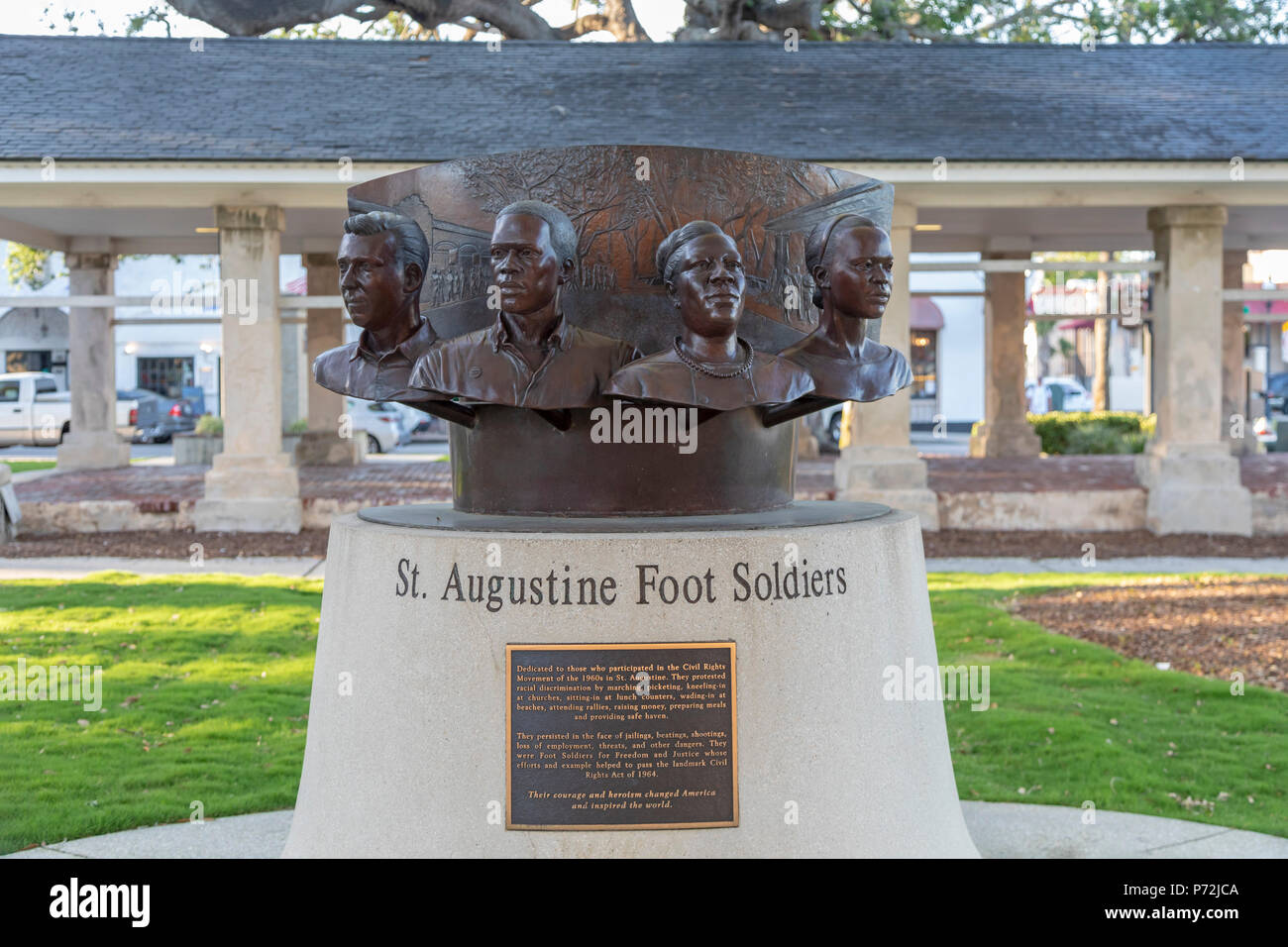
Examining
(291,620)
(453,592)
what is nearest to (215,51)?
(291,620)

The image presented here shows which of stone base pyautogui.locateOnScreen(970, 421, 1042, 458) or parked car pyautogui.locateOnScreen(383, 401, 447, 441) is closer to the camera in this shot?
stone base pyautogui.locateOnScreen(970, 421, 1042, 458)

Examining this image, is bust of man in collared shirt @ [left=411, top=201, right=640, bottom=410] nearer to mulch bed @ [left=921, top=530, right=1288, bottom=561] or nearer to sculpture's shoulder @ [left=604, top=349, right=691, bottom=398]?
sculpture's shoulder @ [left=604, top=349, right=691, bottom=398]

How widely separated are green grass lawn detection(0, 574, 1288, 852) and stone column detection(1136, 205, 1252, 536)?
209 inches

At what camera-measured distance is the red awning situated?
39250 mm

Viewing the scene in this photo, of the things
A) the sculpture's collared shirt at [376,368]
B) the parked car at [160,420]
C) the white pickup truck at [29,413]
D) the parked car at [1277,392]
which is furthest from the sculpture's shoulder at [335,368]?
the parked car at [1277,392]

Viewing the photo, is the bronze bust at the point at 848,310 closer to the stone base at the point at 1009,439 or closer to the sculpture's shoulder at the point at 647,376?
the sculpture's shoulder at the point at 647,376

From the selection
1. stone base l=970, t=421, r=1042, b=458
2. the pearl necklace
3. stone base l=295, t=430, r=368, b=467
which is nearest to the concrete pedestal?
the pearl necklace

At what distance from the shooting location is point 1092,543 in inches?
565

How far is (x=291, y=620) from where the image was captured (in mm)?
9805

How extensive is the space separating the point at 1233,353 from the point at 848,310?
64.4 ft
